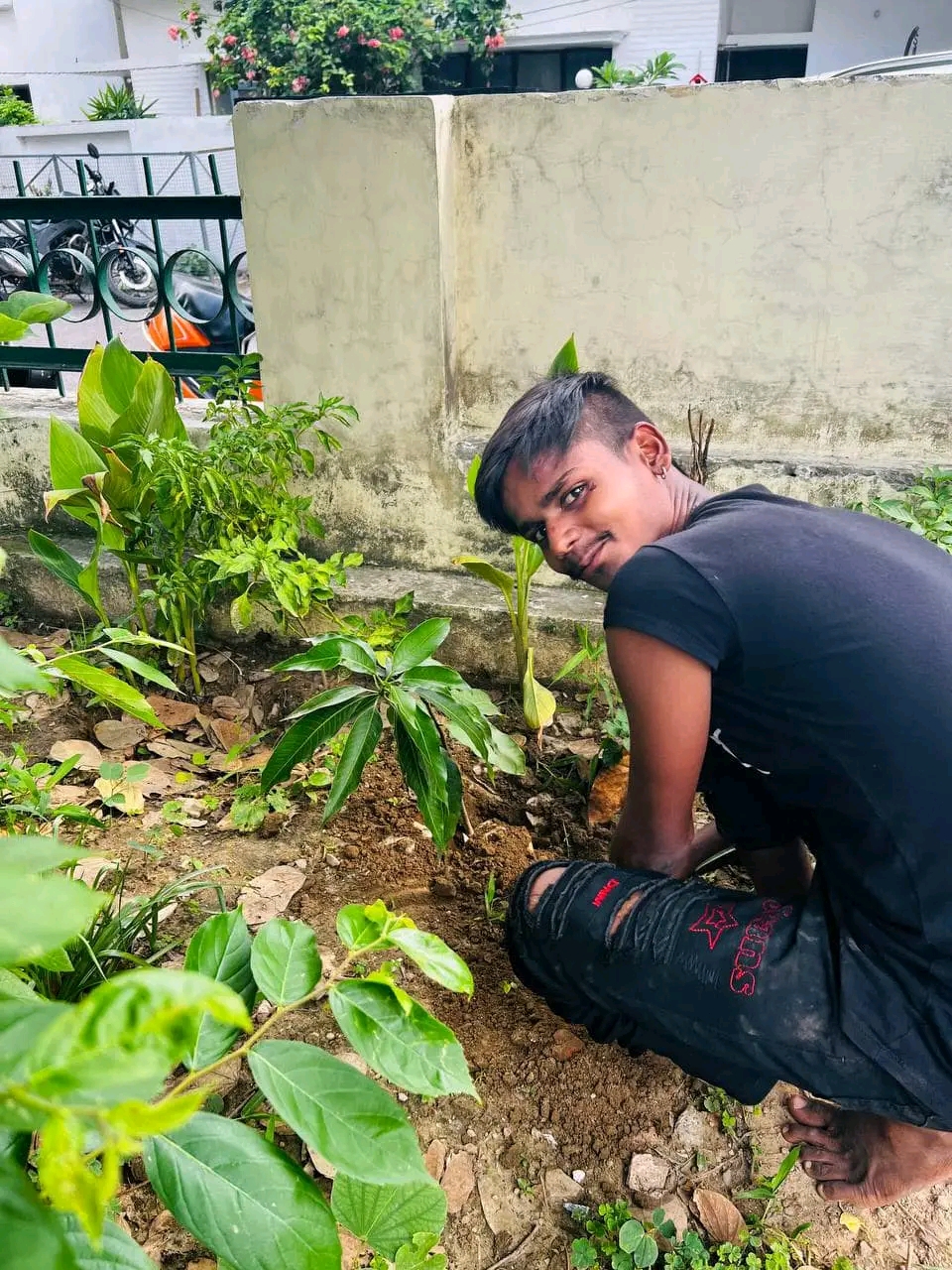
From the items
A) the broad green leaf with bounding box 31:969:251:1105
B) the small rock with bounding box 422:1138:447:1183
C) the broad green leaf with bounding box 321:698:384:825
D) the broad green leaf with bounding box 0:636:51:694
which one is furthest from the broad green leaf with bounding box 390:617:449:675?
the broad green leaf with bounding box 31:969:251:1105

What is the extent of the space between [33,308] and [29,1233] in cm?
99

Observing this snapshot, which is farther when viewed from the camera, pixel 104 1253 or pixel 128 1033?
pixel 104 1253

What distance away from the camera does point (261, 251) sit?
8.40 feet

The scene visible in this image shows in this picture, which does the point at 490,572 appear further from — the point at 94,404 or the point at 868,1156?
the point at 868,1156

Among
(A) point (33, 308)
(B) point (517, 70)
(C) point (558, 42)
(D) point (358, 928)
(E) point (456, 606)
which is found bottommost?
(E) point (456, 606)

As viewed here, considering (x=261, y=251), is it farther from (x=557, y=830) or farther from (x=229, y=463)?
(x=557, y=830)

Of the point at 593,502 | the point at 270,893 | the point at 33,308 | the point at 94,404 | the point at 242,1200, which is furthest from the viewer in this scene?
the point at 94,404

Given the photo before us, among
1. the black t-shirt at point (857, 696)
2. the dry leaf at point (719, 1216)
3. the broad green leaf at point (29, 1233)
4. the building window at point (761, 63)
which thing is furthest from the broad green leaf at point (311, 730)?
the building window at point (761, 63)

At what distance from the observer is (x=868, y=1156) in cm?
146

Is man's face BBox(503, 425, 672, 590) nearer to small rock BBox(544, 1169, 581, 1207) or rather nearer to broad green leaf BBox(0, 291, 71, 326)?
broad green leaf BBox(0, 291, 71, 326)

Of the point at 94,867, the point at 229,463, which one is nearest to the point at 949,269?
the point at 229,463

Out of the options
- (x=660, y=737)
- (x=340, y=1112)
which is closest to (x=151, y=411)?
(x=660, y=737)

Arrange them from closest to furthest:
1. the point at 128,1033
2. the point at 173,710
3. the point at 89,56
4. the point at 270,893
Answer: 1. the point at 128,1033
2. the point at 270,893
3. the point at 173,710
4. the point at 89,56

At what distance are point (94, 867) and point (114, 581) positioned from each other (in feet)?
3.67
